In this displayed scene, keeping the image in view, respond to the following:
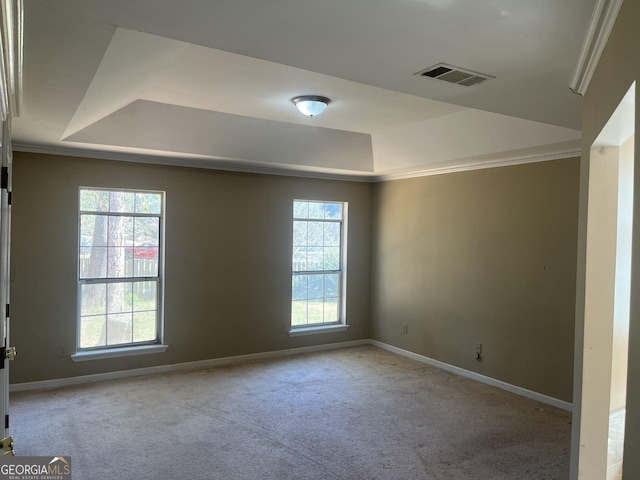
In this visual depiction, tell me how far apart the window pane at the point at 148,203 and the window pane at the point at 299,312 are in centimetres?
215

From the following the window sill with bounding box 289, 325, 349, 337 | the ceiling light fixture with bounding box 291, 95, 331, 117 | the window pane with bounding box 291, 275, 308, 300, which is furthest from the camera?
the window pane with bounding box 291, 275, 308, 300

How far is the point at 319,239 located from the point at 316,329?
1.23 metres

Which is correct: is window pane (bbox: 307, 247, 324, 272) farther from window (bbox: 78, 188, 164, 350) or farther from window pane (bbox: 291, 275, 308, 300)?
window (bbox: 78, 188, 164, 350)

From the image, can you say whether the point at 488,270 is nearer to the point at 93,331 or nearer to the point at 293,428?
the point at 293,428

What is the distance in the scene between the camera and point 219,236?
218 inches

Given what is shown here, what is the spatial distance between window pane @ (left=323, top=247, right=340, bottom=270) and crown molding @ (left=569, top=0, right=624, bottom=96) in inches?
173

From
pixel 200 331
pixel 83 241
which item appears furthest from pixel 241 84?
pixel 200 331

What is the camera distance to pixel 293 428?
3.81m

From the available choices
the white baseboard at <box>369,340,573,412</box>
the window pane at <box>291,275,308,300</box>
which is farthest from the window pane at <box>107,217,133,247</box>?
the white baseboard at <box>369,340,573,412</box>

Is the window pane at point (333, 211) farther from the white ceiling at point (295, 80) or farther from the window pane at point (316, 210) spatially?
the white ceiling at point (295, 80)

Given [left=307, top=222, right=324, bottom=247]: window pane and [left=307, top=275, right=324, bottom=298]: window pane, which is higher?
[left=307, top=222, right=324, bottom=247]: window pane

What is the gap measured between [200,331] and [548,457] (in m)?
3.74

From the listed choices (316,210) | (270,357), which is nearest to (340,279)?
(316,210)

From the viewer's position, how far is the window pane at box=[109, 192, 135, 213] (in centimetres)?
501
